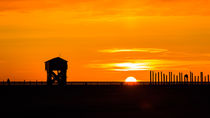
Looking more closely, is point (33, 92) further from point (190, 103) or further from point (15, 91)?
point (190, 103)

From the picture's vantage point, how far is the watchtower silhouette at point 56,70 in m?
70.6

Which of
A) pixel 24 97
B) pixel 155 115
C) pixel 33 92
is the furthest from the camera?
pixel 33 92

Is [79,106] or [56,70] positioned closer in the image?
[79,106]

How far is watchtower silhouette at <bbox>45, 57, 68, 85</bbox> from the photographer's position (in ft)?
232

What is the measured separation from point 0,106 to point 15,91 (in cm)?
1812

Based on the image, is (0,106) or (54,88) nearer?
(0,106)

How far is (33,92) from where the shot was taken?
63125 mm

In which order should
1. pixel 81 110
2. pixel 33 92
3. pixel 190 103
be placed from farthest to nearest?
pixel 33 92 → pixel 190 103 → pixel 81 110

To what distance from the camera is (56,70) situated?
7144 cm

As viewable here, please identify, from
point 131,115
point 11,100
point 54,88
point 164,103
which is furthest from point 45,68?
point 131,115

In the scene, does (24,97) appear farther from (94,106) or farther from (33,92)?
(94,106)

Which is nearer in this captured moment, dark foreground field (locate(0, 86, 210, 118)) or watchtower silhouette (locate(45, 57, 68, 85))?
dark foreground field (locate(0, 86, 210, 118))

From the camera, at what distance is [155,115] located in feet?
127

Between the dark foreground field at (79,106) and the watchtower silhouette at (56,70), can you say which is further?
the watchtower silhouette at (56,70)
